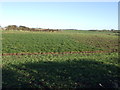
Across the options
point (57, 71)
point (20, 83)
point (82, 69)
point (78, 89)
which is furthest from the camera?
point (82, 69)

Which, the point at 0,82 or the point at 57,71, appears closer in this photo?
the point at 0,82

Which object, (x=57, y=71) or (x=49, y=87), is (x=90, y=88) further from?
(x=57, y=71)

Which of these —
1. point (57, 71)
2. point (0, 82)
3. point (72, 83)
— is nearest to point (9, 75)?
point (0, 82)

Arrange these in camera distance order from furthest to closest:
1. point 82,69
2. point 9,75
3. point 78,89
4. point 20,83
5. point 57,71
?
point 82,69 < point 57,71 < point 9,75 < point 20,83 < point 78,89

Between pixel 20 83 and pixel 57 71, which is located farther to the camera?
pixel 57 71

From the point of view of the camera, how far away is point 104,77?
8281 millimetres

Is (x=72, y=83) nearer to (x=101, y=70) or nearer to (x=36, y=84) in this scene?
(x=36, y=84)

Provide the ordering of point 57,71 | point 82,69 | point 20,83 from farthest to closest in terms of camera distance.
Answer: point 82,69, point 57,71, point 20,83

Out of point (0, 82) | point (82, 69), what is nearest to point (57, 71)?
point (82, 69)

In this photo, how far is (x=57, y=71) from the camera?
9.08 m

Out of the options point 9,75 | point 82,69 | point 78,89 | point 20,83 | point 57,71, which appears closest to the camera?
point 78,89

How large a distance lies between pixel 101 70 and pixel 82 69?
1128 millimetres

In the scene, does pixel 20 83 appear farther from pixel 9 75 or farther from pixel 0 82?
pixel 9 75

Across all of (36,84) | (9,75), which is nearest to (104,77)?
(36,84)
